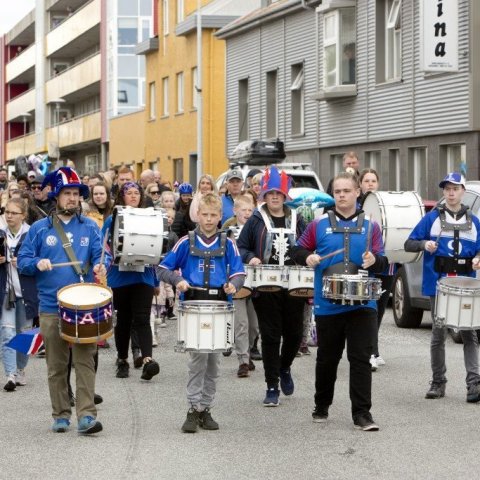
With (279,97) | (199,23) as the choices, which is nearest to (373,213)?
(279,97)

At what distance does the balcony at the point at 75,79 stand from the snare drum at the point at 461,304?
186 feet

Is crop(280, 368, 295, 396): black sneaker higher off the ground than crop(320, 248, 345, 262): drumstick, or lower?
lower

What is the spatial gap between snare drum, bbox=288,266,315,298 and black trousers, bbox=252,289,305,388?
0.46ft

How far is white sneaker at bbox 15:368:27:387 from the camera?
40.5 feet

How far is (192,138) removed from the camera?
4684 cm

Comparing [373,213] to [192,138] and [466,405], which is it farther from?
[192,138]

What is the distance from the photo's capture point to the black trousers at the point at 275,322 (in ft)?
36.4

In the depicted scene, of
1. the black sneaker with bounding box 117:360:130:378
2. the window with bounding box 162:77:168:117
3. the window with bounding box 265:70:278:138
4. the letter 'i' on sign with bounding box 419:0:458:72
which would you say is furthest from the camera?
the window with bounding box 162:77:168:117

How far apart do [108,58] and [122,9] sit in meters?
2.57

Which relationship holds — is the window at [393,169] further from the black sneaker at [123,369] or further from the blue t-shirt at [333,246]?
the blue t-shirt at [333,246]

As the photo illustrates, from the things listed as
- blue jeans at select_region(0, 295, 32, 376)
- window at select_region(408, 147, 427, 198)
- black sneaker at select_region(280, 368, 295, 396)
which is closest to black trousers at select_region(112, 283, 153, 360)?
blue jeans at select_region(0, 295, 32, 376)

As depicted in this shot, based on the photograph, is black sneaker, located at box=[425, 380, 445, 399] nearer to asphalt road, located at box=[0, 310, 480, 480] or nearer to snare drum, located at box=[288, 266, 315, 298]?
asphalt road, located at box=[0, 310, 480, 480]

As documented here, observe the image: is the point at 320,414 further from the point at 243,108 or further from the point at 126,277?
the point at 243,108

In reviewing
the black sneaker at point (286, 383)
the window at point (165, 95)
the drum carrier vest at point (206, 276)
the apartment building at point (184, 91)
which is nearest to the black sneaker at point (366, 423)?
the drum carrier vest at point (206, 276)
